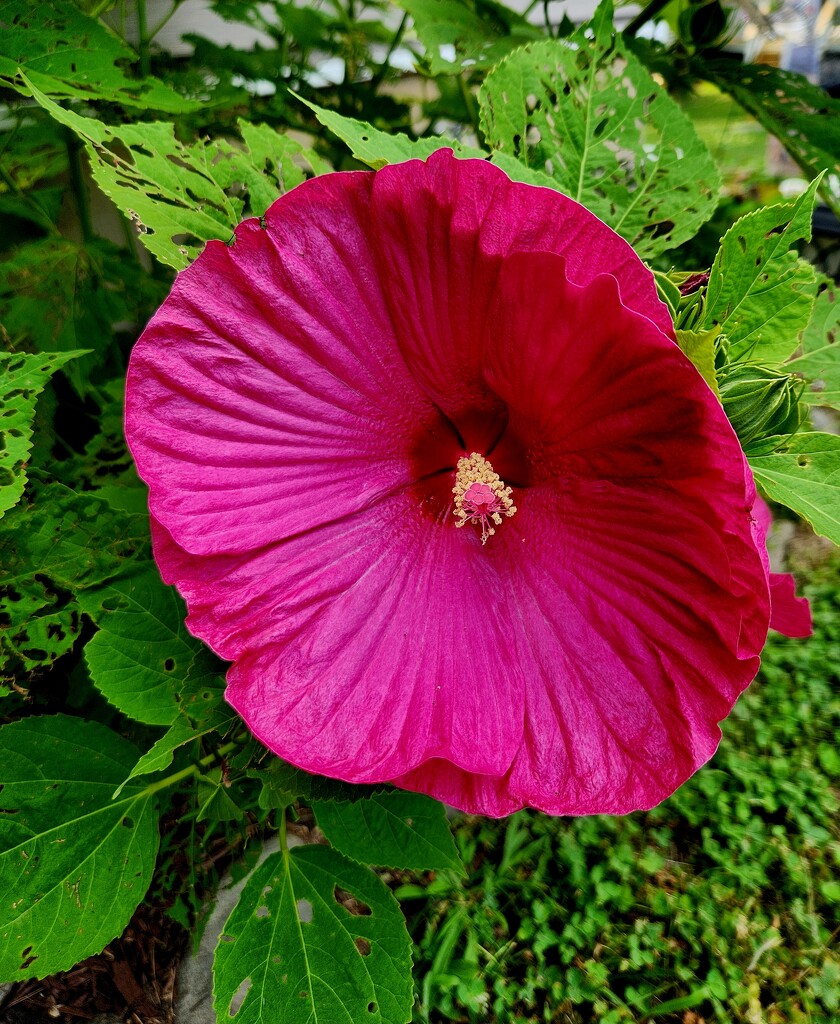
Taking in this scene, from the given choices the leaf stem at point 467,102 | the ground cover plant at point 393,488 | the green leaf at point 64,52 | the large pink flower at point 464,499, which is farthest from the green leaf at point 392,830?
the leaf stem at point 467,102

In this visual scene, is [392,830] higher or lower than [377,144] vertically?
lower

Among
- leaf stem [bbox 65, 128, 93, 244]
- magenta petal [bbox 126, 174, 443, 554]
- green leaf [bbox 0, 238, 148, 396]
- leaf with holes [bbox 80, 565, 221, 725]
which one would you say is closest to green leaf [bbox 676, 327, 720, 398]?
magenta petal [bbox 126, 174, 443, 554]

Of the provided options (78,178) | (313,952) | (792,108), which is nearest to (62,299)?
(78,178)

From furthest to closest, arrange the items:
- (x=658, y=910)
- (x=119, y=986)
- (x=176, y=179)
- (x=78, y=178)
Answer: (x=658, y=910) → (x=78, y=178) → (x=119, y=986) → (x=176, y=179)

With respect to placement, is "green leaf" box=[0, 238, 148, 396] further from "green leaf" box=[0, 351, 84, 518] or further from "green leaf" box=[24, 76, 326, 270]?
"green leaf" box=[24, 76, 326, 270]

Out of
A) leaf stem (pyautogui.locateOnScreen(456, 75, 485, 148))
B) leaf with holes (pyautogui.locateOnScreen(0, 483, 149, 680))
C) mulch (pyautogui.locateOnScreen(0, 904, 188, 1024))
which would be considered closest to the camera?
leaf with holes (pyautogui.locateOnScreen(0, 483, 149, 680))

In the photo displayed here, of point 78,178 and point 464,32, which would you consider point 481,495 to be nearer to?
point 464,32
